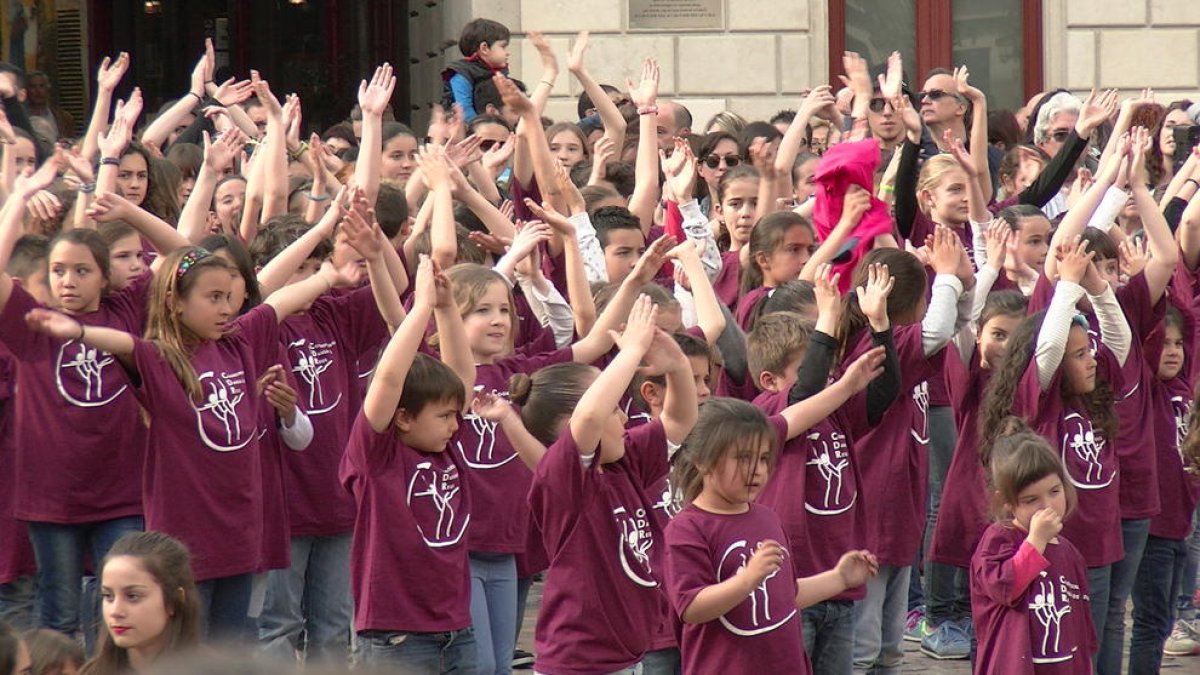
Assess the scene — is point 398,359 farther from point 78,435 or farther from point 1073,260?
point 1073,260

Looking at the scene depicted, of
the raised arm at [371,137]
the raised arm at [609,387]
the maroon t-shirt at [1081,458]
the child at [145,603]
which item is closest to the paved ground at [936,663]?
the maroon t-shirt at [1081,458]

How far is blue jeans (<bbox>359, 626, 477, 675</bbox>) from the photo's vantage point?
5.51 metres

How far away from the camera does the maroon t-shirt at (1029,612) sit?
18.8 ft

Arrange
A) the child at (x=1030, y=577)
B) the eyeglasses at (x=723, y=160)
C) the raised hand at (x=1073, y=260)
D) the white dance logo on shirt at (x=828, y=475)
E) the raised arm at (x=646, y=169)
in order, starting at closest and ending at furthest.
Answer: the child at (x=1030, y=577)
the white dance logo on shirt at (x=828, y=475)
the raised hand at (x=1073, y=260)
the raised arm at (x=646, y=169)
the eyeglasses at (x=723, y=160)

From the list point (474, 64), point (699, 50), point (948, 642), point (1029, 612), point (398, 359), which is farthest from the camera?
point (699, 50)

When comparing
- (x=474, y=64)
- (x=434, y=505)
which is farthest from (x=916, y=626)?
(x=474, y=64)

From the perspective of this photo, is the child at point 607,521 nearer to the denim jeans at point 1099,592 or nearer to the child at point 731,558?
the child at point 731,558

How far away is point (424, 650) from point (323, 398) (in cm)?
124

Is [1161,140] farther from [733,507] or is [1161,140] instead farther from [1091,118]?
[733,507]

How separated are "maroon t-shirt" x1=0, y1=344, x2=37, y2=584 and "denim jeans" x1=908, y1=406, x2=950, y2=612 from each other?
3.18m

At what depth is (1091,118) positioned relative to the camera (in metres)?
8.45

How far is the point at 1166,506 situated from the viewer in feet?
23.2

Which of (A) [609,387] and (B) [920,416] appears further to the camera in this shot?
(B) [920,416]

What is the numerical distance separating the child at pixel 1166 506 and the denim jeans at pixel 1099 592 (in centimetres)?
41
